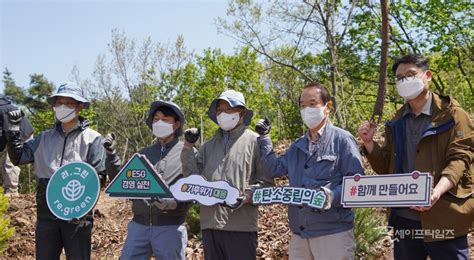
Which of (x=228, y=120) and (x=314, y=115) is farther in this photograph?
(x=228, y=120)

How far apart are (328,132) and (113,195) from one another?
196 centimetres

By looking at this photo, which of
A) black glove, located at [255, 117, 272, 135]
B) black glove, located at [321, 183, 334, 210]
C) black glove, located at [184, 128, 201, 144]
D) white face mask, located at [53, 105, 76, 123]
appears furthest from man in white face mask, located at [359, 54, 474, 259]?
white face mask, located at [53, 105, 76, 123]

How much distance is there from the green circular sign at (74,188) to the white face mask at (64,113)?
0.45 meters

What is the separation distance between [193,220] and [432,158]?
14.8 ft

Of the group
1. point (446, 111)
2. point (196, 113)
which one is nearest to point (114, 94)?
point (196, 113)

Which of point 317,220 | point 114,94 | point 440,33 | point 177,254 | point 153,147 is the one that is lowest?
point 177,254

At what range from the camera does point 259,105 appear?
1404 inches

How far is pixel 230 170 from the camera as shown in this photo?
4.52 meters

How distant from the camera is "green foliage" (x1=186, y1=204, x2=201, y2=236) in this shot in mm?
7609

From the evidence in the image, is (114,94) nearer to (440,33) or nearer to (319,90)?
(440,33)

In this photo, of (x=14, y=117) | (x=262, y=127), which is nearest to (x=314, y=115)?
(x=262, y=127)

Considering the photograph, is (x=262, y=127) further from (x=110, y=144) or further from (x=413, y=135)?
(x=110, y=144)

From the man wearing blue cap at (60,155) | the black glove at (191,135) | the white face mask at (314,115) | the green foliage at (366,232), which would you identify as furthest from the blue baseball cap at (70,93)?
the green foliage at (366,232)

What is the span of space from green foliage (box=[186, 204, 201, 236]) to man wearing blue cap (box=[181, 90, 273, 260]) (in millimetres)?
2974
